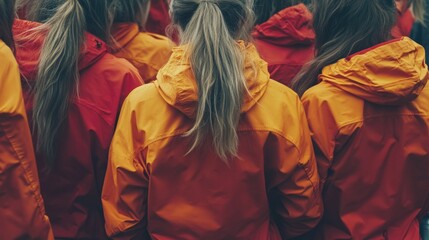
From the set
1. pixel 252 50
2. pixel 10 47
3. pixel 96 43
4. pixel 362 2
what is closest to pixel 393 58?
pixel 362 2

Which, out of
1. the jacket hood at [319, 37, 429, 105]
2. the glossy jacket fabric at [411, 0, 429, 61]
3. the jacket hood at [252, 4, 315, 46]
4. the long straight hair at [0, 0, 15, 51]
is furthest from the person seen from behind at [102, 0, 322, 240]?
A: the glossy jacket fabric at [411, 0, 429, 61]

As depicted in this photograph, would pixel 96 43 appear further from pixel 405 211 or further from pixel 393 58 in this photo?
pixel 405 211

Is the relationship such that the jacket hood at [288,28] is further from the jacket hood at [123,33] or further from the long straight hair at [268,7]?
the jacket hood at [123,33]

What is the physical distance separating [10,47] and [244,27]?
3.75 feet

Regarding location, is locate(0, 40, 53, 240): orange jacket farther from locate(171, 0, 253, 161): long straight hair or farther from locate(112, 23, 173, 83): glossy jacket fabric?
locate(112, 23, 173, 83): glossy jacket fabric

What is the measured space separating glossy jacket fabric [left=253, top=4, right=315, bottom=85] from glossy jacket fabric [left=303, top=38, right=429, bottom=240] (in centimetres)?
76

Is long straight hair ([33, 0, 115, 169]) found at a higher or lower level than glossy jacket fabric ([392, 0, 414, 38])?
higher

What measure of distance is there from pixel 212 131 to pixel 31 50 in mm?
1189

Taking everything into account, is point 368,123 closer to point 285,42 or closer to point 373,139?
point 373,139

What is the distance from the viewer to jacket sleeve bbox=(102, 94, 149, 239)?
368 centimetres

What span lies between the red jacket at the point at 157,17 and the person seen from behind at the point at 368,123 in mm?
2108

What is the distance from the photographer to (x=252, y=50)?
12.3ft

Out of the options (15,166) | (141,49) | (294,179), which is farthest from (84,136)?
(294,179)

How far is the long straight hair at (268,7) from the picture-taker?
16.5 feet
